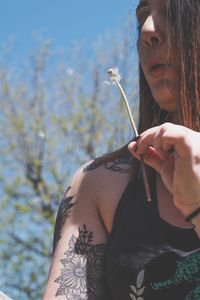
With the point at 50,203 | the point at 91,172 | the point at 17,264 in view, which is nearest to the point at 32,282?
the point at 17,264

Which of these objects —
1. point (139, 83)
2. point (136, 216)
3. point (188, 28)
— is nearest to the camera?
point (136, 216)

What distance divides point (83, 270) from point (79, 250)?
0.17 ft

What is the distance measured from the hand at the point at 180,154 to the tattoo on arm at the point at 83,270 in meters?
0.34

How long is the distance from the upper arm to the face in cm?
30

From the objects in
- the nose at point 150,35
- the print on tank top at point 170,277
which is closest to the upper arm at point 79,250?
the print on tank top at point 170,277

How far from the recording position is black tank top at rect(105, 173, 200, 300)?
4.67 ft

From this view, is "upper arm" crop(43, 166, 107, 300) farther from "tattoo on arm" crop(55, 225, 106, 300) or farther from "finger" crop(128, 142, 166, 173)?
"finger" crop(128, 142, 166, 173)

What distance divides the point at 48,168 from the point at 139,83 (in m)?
9.12

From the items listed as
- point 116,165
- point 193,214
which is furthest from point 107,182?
point 193,214

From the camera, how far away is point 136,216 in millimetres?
1541

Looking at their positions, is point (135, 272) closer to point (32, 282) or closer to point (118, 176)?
point (118, 176)

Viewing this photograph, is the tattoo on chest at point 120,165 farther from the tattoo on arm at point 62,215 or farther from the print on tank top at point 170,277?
the print on tank top at point 170,277

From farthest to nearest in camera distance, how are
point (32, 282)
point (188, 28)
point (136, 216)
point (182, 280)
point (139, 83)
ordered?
1. point (32, 282)
2. point (139, 83)
3. point (188, 28)
4. point (136, 216)
5. point (182, 280)

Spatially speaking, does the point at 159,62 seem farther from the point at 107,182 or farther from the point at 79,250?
the point at 79,250
